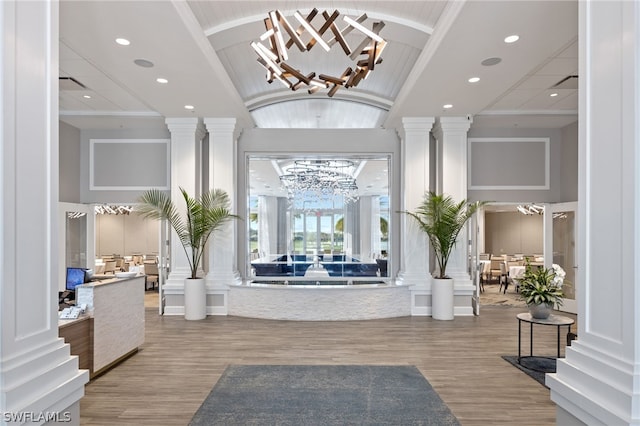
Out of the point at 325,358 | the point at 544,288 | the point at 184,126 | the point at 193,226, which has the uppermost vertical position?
the point at 184,126

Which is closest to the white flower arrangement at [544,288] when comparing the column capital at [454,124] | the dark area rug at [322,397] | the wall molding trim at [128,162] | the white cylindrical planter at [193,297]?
the dark area rug at [322,397]

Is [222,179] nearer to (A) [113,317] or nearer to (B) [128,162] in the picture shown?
(B) [128,162]

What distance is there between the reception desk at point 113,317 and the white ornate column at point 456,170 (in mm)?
5236

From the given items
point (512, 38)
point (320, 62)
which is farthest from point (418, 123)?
point (512, 38)

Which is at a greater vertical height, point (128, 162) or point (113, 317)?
point (128, 162)

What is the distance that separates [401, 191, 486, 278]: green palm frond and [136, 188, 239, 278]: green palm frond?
343 centimetres

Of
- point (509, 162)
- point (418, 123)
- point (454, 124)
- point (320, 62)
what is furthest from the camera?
point (509, 162)

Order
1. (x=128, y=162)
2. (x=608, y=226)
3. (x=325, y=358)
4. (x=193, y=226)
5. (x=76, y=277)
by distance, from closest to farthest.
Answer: (x=608, y=226)
(x=325, y=358)
(x=76, y=277)
(x=193, y=226)
(x=128, y=162)

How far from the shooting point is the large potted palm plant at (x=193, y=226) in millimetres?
6879

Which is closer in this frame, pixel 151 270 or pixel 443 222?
pixel 443 222

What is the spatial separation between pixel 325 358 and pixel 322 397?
3.78 ft

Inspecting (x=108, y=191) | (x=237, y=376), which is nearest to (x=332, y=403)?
(x=237, y=376)

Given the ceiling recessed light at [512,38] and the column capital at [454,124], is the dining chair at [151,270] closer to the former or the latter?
the column capital at [454,124]

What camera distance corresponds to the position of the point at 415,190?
294 inches
